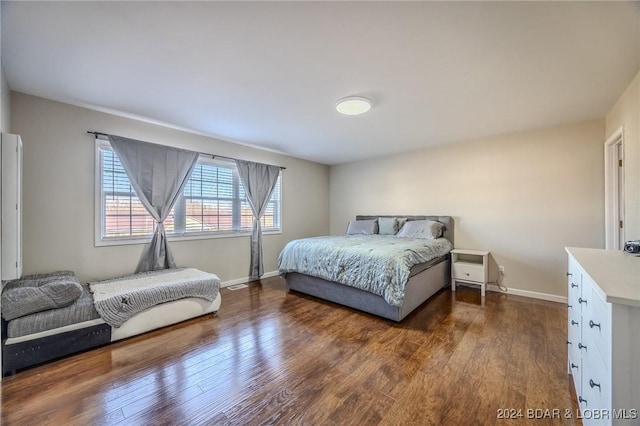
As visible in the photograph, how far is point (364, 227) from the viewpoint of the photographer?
15.8 feet

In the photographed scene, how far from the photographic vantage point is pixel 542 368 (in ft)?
6.07

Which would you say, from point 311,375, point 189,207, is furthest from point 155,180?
point 311,375

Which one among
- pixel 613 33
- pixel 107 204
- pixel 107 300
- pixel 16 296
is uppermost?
pixel 613 33

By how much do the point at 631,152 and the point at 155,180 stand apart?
5.01m

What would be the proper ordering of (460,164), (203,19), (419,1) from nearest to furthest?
(419,1) < (203,19) < (460,164)

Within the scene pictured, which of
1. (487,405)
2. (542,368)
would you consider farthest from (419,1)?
(542,368)

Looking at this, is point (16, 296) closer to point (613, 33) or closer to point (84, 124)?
point (84, 124)

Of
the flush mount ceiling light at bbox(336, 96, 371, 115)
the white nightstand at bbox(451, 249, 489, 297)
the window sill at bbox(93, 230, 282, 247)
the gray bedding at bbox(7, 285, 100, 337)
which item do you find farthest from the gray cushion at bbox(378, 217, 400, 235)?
the gray bedding at bbox(7, 285, 100, 337)

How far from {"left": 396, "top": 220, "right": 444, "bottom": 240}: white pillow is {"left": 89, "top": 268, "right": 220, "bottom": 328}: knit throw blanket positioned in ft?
9.90

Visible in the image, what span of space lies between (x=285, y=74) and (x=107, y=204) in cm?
262

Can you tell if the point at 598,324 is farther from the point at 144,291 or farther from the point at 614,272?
the point at 144,291

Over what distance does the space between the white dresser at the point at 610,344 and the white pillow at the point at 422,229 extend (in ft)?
8.30

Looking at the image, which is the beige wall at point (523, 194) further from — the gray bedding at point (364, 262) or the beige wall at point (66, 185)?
the beige wall at point (66, 185)

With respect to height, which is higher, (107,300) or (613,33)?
(613,33)
